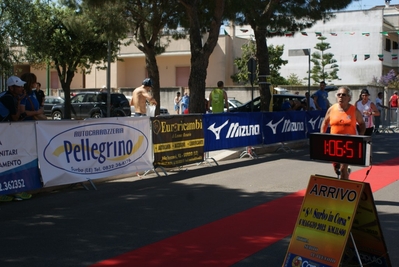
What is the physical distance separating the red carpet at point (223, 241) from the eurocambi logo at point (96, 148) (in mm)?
3557

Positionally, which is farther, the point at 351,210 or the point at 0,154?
the point at 0,154

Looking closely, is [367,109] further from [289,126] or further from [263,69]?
[263,69]

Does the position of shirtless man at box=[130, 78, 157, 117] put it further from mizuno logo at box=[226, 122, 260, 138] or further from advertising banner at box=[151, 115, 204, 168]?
mizuno logo at box=[226, 122, 260, 138]

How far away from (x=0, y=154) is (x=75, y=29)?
18.2m

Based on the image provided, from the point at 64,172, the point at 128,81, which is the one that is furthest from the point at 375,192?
the point at 128,81

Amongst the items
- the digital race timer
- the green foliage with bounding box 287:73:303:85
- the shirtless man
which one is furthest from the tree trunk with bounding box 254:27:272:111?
the green foliage with bounding box 287:73:303:85

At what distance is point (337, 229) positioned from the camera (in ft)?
16.6

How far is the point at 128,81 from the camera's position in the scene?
50.8 meters

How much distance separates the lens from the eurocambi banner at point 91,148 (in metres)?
9.97

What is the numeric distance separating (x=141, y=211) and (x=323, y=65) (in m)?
43.7

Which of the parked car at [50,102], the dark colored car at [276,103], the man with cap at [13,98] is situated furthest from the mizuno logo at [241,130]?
the parked car at [50,102]

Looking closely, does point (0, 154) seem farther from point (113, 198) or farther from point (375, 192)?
point (375, 192)

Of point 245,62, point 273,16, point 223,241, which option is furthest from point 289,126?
point 245,62

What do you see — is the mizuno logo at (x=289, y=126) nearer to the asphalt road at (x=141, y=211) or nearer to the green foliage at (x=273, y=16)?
the green foliage at (x=273, y=16)
